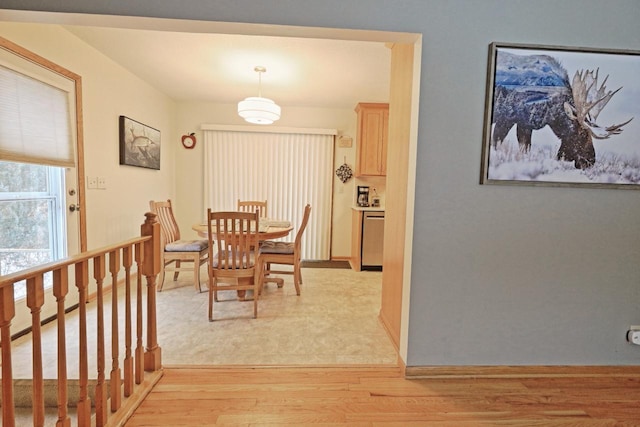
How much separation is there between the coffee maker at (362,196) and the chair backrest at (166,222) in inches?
104

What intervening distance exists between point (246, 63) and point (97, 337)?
2720 millimetres

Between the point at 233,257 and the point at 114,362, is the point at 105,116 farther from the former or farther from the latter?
the point at 114,362

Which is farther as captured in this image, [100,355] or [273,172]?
[273,172]

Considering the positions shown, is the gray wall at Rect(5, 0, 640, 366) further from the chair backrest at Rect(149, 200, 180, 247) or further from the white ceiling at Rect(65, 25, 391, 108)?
the chair backrest at Rect(149, 200, 180, 247)

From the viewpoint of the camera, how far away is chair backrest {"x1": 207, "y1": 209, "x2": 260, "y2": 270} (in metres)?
2.45

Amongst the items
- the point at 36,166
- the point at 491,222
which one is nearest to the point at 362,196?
the point at 491,222

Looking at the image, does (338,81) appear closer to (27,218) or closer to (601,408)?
(27,218)

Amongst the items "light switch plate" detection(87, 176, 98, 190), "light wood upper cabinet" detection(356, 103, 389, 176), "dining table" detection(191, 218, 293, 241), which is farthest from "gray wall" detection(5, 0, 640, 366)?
"light wood upper cabinet" detection(356, 103, 389, 176)

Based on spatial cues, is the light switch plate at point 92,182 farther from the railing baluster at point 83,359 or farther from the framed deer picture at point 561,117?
the framed deer picture at point 561,117

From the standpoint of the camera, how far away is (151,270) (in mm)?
1705

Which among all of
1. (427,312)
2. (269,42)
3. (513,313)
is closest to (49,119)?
(269,42)

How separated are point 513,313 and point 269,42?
2760 mm

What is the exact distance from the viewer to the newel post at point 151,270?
5.55ft

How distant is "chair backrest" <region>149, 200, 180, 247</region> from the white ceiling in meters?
1.51
